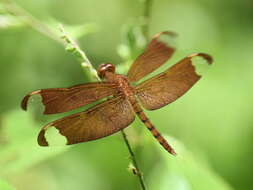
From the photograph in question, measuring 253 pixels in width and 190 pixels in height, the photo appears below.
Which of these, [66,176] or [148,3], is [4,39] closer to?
[66,176]

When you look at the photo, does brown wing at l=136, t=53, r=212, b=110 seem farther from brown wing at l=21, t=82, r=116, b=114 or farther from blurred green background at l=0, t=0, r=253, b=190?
blurred green background at l=0, t=0, r=253, b=190

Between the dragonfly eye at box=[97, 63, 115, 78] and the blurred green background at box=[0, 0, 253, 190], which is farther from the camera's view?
the blurred green background at box=[0, 0, 253, 190]

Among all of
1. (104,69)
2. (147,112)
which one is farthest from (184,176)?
(147,112)

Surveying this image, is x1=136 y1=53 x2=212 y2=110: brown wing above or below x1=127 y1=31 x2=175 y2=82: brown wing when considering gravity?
below

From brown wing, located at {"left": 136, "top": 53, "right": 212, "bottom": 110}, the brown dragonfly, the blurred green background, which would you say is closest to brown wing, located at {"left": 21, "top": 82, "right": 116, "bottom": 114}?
the brown dragonfly

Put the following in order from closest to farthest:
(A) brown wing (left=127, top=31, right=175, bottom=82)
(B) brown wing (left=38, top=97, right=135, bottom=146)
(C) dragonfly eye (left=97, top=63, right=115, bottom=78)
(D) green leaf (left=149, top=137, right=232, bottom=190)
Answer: (B) brown wing (left=38, top=97, right=135, bottom=146)
(C) dragonfly eye (left=97, top=63, right=115, bottom=78)
(A) brown wing (left=127, top=31, right=175, bottom=82)
(D) green leaf (left=149, top=137, right=232, bottom=190)

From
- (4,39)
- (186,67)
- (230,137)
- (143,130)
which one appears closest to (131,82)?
(186,67)
